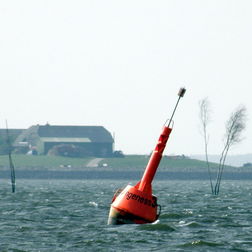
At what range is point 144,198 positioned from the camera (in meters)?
35.9

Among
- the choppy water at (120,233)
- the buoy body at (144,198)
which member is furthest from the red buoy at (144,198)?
the choppy water at (120,233)

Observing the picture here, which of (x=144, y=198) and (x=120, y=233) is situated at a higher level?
(x=144, y=198)

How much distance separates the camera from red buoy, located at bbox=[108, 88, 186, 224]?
36.0m

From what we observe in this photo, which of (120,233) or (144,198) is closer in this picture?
(120,233)

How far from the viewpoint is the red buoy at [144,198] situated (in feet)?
118

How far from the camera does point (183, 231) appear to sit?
124 feet

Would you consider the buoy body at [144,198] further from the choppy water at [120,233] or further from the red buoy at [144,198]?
the choppy water at [120,233]

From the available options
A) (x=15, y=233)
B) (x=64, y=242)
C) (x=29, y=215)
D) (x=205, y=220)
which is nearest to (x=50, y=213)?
(x=29, y=215)

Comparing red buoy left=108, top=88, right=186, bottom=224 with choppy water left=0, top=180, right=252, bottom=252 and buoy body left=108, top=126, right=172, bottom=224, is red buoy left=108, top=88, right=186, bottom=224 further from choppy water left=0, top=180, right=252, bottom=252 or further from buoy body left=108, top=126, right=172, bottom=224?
choppy water left=0, top=180, right=252, bottom=252

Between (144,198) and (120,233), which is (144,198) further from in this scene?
(120,233)

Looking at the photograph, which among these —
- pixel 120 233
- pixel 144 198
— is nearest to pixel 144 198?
pixel 144 198

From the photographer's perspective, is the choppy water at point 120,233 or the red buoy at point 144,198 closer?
the choppy water at point 120,233

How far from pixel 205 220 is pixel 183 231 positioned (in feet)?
20.0

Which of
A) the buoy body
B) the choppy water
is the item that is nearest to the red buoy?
the buoy body
